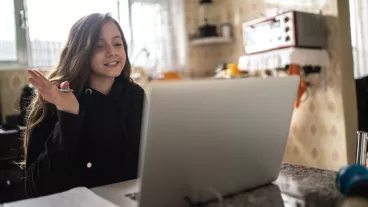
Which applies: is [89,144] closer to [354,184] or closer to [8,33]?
[354,184]

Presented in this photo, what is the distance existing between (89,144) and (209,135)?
69cm

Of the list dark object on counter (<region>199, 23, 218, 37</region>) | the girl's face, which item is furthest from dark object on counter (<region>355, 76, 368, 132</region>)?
dark object on counter (<region>199, 23, 218, 37</region>)

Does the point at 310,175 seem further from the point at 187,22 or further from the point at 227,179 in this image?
the point at 187,22

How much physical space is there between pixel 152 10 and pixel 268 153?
2.73 metres

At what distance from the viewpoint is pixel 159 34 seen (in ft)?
10.9

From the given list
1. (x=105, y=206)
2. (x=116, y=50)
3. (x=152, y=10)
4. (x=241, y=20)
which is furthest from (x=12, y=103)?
(x=105, y=206)

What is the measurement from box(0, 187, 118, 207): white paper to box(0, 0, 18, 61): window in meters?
2.25

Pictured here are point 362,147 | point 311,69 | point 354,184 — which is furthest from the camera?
point 311,69

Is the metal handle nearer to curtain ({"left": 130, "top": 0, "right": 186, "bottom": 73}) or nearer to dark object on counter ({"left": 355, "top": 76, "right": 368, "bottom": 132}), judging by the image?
dark object on counter ({"left": 355, "top": 76, "right": 368, "bottom": 132})

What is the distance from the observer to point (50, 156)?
1062mm

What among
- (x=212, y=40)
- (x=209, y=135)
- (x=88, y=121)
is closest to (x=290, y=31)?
(x=212, y=40)

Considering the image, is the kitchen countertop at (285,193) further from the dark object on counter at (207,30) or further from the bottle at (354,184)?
the dark object on counter at (207,30)

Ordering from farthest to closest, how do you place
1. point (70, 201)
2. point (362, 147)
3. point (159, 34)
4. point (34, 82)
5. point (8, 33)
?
point (159, 34)
point (8, 33)
point (362, 147)
point (34, 82)
point (70, 201)

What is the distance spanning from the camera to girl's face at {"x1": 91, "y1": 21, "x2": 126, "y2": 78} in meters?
1.27
